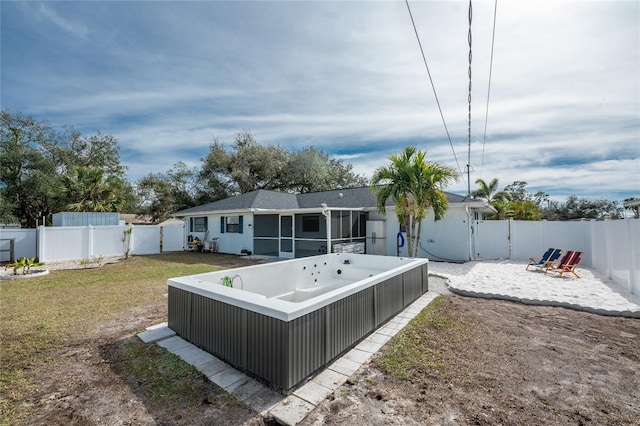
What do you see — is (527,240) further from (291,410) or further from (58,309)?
(58,309)

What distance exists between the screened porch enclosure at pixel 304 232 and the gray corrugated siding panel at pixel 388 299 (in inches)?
248

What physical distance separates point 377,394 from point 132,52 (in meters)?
10.6

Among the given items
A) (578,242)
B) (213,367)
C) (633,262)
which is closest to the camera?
(213,367)

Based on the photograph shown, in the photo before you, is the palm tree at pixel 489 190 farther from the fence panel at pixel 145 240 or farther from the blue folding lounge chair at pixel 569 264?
the fence panel at pixel 145 240

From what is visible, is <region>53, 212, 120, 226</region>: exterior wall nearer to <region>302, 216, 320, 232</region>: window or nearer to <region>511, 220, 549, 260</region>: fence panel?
<region>302, 216, 320, 232</region>: window

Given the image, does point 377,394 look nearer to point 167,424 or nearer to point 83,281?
point 167,424

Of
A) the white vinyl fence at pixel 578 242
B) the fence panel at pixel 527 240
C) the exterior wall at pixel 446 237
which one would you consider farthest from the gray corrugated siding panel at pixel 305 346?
the fence panel at pixel 527 240

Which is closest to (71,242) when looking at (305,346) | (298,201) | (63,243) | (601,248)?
(63,243)

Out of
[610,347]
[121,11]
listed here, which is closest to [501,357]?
[610,347]

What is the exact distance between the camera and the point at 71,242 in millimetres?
13211

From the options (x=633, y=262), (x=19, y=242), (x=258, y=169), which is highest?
(x=258, y=169)

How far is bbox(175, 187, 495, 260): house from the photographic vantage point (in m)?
12.3

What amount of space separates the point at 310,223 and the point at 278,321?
10816 millimetres

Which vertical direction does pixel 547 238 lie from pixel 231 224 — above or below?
below
